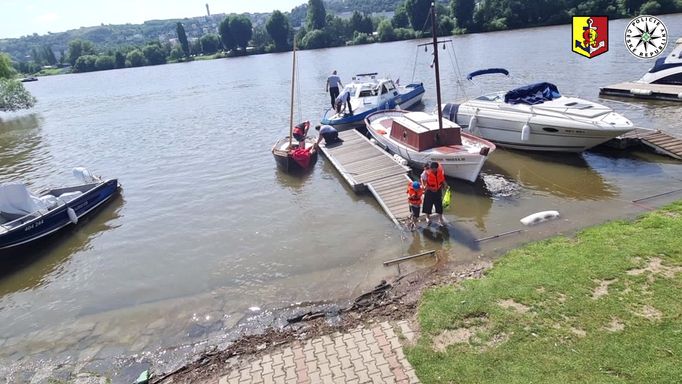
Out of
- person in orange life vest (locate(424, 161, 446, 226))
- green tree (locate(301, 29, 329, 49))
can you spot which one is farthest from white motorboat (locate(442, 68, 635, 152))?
green tree (locate(301, 29, 329, 49))

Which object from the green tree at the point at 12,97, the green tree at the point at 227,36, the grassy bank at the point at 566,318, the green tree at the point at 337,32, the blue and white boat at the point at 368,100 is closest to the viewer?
the grassy bank at the point at 566,318

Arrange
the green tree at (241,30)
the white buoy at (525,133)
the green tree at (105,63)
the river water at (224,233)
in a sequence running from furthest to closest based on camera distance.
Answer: the green tree at (105,63) < the green tree at (241,30) < the white buoy at (525,133) < the river water at (224,233)

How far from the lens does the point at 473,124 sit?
20500mm

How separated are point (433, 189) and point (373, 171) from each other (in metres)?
5.49

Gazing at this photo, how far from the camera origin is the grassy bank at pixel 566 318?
6555mm

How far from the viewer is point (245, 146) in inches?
1065

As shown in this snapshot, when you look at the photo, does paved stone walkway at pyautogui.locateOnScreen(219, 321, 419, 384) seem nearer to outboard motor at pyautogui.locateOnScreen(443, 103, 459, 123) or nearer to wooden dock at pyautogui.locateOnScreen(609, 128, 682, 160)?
wooden dock at pyautogui.locateOnScreen(609, 128, 682, 160)

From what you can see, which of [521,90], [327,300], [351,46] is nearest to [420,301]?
[327,300]

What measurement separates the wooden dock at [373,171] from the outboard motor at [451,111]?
417cm

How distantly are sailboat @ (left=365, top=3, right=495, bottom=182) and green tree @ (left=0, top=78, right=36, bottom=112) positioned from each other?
48035 millimetres

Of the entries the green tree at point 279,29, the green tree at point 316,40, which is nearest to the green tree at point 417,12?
the green tree at point 316,40

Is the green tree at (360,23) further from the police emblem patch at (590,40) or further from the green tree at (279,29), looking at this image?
the police emblem patch at (590,40)

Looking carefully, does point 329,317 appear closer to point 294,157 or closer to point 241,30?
point 294,157

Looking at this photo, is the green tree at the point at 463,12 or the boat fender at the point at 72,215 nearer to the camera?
the boat fender at the point at 72,215
